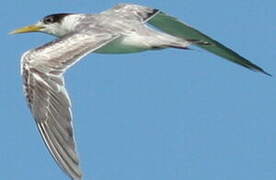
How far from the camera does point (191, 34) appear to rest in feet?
102

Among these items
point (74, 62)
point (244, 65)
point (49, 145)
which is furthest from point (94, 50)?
point (244, 65)

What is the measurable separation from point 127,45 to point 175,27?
3.31m

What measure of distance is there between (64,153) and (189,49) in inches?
144

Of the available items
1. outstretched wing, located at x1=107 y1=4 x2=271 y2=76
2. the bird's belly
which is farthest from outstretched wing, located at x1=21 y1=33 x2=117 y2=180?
outstretched wing, located at x1=107 y1=4 x2=271 y2=76

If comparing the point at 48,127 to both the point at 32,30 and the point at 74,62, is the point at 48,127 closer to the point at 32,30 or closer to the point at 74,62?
the point at 74,62

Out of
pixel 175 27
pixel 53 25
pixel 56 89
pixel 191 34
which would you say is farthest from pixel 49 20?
pixel 56 89

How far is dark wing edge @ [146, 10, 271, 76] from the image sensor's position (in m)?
30.6

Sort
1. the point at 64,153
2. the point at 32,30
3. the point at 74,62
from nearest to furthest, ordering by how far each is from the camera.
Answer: the point at 64,153, the point at 74,62, the point at 32,30

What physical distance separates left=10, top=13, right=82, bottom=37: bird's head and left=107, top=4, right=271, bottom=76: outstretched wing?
985 millimetres

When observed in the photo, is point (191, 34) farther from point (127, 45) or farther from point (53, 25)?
point (127, 45)

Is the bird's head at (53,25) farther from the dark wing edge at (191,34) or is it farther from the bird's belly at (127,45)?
the bird's belly at (127,45)

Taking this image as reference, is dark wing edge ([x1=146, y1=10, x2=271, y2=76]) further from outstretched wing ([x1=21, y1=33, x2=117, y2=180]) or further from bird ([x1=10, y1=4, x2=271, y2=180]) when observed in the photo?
outstretched wing ([x1=21, y1=33, x2=117, y2=180])

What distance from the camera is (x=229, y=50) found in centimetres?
3055

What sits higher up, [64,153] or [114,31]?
[114,31]
